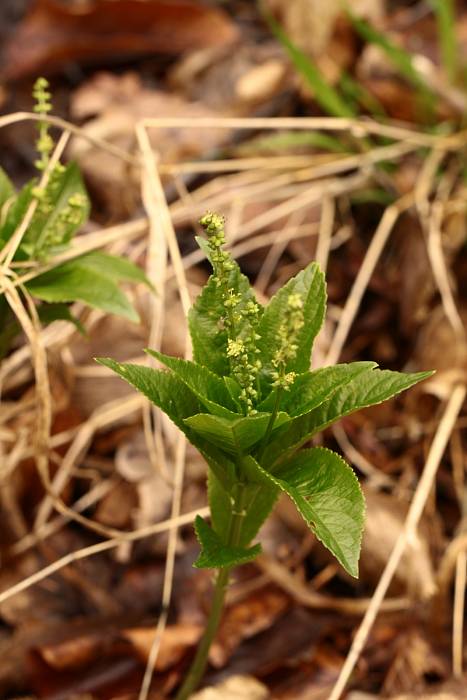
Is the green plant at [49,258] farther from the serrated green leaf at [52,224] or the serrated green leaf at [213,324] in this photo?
the serrated green leaf at [213,324]

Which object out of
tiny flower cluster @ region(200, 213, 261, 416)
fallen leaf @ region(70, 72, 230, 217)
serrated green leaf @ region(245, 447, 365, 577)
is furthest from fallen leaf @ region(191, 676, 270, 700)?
fallen leaf @ region(70, 72, 230, 217)

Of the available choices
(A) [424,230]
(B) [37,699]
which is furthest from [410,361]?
(B) [37,699]

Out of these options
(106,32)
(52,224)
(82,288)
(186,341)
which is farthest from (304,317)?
(106,32)

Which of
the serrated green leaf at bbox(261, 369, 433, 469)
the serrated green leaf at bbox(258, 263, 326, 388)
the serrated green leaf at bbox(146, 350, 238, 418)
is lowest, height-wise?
the serrated green leaf at bbox(261, 369, 433, 469)

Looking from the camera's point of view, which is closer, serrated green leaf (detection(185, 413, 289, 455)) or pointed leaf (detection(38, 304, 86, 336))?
serrated green leaf (detection(185, 413, 289, 455))

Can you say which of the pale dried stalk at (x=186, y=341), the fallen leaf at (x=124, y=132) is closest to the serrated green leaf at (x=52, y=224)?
the pale dried stalk at (x=186, y=341)

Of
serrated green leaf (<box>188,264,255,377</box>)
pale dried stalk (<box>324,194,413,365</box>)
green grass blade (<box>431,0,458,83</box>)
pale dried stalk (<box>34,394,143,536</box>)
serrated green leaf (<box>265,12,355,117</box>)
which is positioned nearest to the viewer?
serrated green leaf (<box>188,264,255,377</box>)

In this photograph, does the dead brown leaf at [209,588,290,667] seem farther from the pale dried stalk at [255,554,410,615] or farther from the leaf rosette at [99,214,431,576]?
the leaf rosette at [99,214,431,576]
